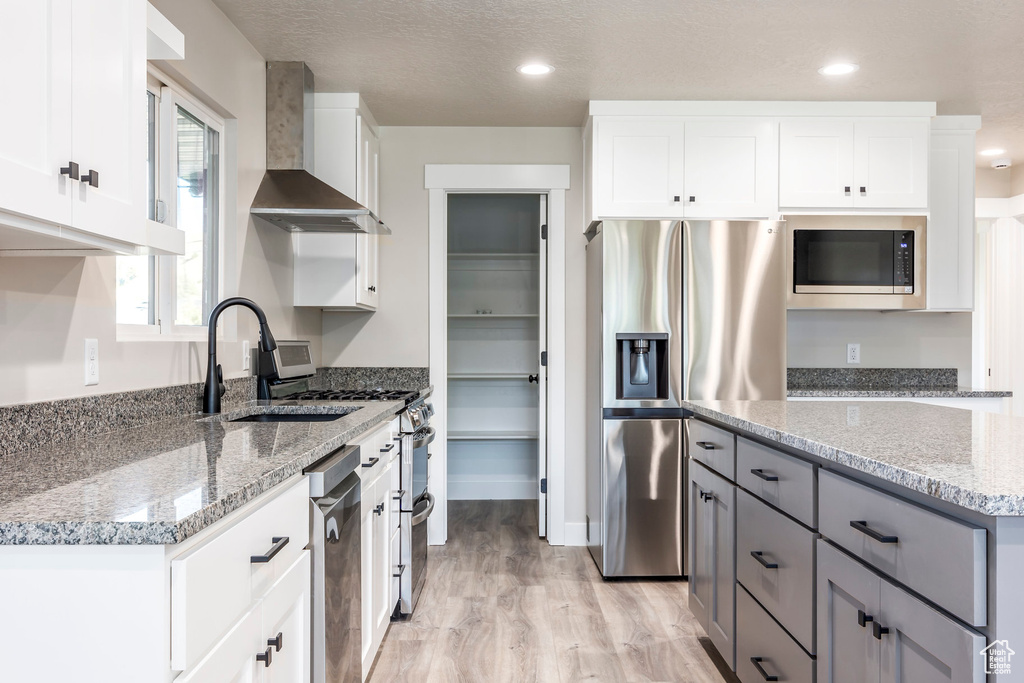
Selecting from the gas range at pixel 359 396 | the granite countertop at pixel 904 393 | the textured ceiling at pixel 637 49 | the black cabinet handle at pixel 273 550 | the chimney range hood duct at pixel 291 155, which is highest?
the textured ceiling at pixel 637 49

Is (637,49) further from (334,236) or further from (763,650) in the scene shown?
(763,650)

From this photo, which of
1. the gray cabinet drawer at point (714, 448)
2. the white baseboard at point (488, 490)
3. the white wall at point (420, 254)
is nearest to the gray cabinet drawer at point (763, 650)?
the gray cabinet drawer at point (714, 448)

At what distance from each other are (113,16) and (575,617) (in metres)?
2.62

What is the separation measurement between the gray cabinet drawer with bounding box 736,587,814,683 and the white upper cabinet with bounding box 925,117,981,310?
A: 266 centimetres

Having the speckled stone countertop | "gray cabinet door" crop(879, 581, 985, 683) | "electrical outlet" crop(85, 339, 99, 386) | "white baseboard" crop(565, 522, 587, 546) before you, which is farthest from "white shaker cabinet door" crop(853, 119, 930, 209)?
"electrical outlet" crop(85, 339, 99, 386)

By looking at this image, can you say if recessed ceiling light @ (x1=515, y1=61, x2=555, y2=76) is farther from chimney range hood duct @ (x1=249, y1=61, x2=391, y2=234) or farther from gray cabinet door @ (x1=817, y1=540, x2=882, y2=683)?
A: gray cabinet door @ (x1=817, y1=540, x2=882, y2=683)

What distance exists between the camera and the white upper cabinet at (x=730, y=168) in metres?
3.62

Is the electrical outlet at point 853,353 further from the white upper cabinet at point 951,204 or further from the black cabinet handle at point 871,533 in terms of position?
the black cabinet handle at point 871,533

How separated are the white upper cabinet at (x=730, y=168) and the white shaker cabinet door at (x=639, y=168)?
73mm

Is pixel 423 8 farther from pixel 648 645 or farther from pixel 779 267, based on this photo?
pixel 648 645

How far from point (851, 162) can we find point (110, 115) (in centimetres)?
352

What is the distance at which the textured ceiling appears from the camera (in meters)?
2.60

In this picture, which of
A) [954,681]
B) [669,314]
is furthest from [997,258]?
[954,681]

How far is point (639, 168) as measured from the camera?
11.8 feet
